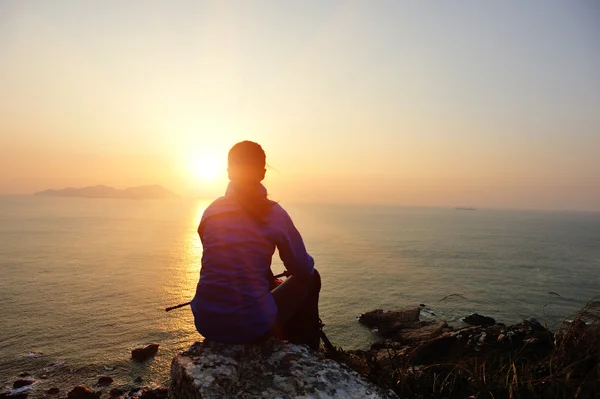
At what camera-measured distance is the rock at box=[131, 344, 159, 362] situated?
50.1 ft

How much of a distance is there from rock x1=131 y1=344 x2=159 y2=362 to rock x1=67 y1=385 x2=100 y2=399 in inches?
133

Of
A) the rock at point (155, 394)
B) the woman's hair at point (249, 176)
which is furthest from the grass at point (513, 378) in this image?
the rock at point (155, 394)

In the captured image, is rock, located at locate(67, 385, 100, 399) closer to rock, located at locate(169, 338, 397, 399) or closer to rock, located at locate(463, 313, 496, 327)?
rock, located at locate(169, 338, 397, 399)

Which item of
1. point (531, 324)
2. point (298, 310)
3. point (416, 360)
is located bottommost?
point (416, 360)

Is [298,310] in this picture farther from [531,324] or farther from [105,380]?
[531,324]

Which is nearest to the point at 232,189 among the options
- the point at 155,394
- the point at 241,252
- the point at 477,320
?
the point at 241,252

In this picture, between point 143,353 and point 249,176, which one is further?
point 143,353

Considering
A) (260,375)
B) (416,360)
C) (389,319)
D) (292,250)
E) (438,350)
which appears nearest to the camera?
(260,375)

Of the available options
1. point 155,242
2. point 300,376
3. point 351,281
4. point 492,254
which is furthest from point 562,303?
point 155,242

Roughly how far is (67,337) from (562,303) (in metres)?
38.8

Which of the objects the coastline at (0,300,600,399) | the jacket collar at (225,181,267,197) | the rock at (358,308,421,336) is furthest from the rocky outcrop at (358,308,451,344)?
the jacket collar at (225,181,267,197)

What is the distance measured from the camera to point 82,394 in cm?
1154

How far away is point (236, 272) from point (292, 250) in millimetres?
721

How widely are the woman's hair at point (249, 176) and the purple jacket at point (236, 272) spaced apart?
0.25 feet
